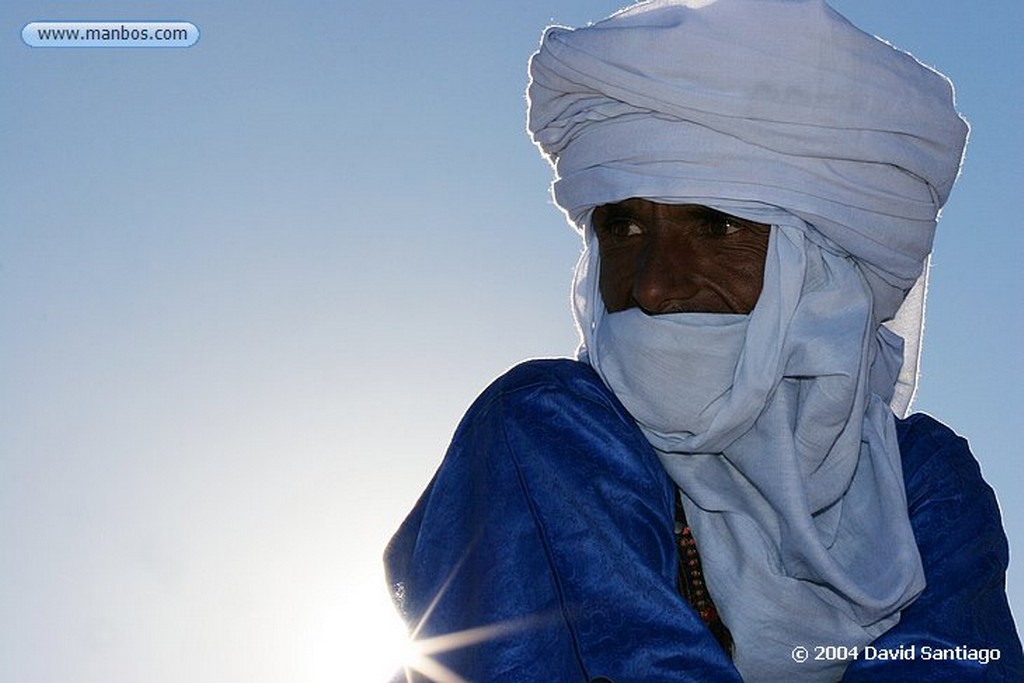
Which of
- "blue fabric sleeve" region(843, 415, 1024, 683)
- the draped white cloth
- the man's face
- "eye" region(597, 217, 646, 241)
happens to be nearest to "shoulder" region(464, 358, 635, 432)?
the draped white cloth

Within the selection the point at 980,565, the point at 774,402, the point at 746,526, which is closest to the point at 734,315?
the point at 774,402

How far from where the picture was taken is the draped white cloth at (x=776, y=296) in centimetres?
339

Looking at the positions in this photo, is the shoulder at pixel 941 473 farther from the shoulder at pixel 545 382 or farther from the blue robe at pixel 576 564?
the shoulder at pixel 545 382

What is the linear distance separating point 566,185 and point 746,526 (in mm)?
865

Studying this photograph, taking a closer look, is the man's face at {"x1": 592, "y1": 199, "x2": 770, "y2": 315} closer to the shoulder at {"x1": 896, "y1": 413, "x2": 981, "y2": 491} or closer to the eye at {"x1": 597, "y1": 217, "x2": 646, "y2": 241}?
the eye at {"x1": 597, "y1": 217, "x2": 646, "y2": 241}

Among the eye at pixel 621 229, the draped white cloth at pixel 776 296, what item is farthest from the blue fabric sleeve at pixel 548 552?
the eye at pixel 621 229

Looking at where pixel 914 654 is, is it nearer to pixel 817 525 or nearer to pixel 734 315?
pixel 817 525

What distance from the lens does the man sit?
127 inches

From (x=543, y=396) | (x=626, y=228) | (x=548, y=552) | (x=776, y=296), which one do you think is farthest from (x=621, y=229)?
(x=548, y=552)

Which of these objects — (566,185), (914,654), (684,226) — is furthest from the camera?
(566,185)

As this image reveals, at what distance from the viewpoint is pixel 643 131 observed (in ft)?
11.7

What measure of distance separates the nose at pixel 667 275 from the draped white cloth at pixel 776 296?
4 cm

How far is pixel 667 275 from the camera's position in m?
3.48

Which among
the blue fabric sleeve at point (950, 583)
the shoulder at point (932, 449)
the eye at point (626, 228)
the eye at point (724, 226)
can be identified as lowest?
the blue fabric sleeve at point (950, 583)
